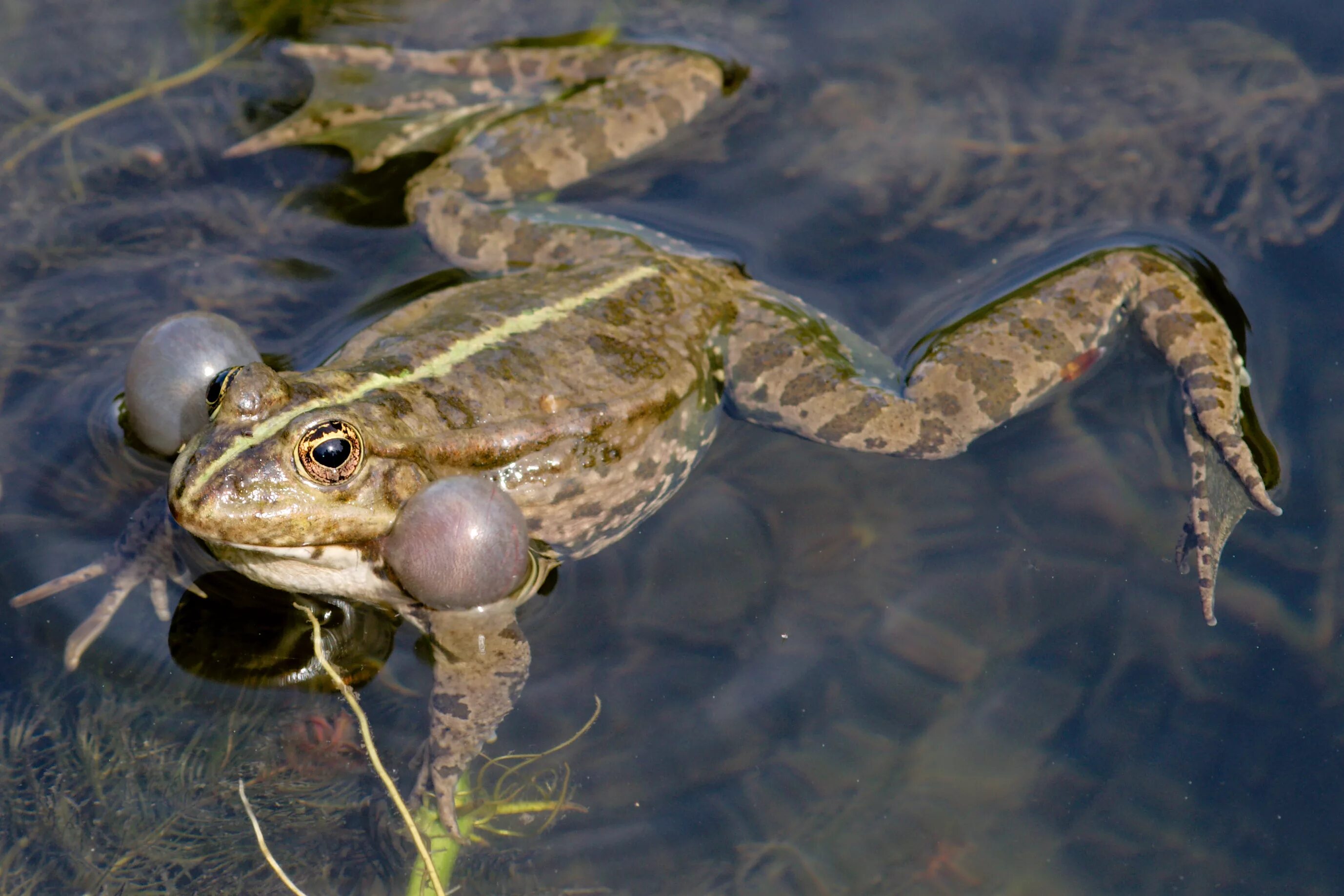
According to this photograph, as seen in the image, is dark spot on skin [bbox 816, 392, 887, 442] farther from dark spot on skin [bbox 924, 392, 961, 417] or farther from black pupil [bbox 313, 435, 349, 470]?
black pupil [bbox 313, 435, 349, 470]

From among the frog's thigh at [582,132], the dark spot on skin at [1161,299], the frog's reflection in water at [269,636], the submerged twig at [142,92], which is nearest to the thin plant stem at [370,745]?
the frog's reflection in water at [269,636]

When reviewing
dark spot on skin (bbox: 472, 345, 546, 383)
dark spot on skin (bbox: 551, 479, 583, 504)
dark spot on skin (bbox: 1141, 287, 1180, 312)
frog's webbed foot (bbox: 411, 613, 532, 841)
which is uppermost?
dark spot on skin (bbox: 472, 345, 546, 383)

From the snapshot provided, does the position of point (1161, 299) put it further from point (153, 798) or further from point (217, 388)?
point (153, 798)

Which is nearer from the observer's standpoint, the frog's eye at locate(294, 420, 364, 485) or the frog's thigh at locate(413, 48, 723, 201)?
the frog's eye at locate(294, 420, 364, 485)

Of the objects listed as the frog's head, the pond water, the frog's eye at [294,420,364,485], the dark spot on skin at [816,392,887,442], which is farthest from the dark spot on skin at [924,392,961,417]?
the frog's eye at [294,420,364,485]

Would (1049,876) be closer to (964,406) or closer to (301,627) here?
(964,406)

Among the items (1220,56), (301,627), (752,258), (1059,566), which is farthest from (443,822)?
(1220,56)

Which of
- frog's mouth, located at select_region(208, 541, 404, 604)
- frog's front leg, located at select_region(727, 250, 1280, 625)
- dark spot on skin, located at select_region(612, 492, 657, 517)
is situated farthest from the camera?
frog's front leg, located at select_region(727, 250, 1280, 625)
